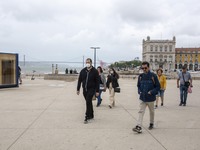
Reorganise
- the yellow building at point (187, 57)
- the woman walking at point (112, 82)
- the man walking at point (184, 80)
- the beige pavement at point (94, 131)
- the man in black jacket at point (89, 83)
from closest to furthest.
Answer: the beige pavement at point (94, 131)
the man in black jacket at point (89, 83)
the woman walking at point (112, 82)
the man walking at point (184, 80)
the yellow building at point (187, 57)

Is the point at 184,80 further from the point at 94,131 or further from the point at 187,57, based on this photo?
the point at 187,57

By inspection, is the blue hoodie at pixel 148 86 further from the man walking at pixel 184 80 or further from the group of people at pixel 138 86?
the man walking at pixel 184 80

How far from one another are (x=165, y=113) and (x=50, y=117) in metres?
3.84

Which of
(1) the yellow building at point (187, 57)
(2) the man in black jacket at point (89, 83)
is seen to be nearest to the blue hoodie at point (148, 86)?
(2) the man in black jacket at point (89, 83)

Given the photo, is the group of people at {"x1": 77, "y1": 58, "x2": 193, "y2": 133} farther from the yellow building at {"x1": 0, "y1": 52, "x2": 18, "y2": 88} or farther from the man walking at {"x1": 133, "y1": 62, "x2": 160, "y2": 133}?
the yellow building at {"x1": 0, "y1": 52, "x2": 18, "y2": 88}

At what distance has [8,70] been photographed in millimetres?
19359

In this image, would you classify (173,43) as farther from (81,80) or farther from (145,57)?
(81,80)

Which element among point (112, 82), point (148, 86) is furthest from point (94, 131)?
point (112, 82)

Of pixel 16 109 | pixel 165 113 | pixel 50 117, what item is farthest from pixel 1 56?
pixel 165 113

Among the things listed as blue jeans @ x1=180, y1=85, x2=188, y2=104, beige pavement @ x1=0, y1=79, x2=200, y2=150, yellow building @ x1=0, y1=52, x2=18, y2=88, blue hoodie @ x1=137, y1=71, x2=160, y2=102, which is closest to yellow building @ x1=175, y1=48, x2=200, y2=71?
yellow building @ x1=0, y1=52, x2=18, y2=88

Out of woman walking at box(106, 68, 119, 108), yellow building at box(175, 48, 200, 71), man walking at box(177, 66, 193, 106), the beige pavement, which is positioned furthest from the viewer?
yellow building at box(175, 48, 200, 71)

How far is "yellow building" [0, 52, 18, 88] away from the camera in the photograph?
18891 millimetres

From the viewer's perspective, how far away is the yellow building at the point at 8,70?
1889cm

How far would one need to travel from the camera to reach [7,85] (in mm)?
19203
